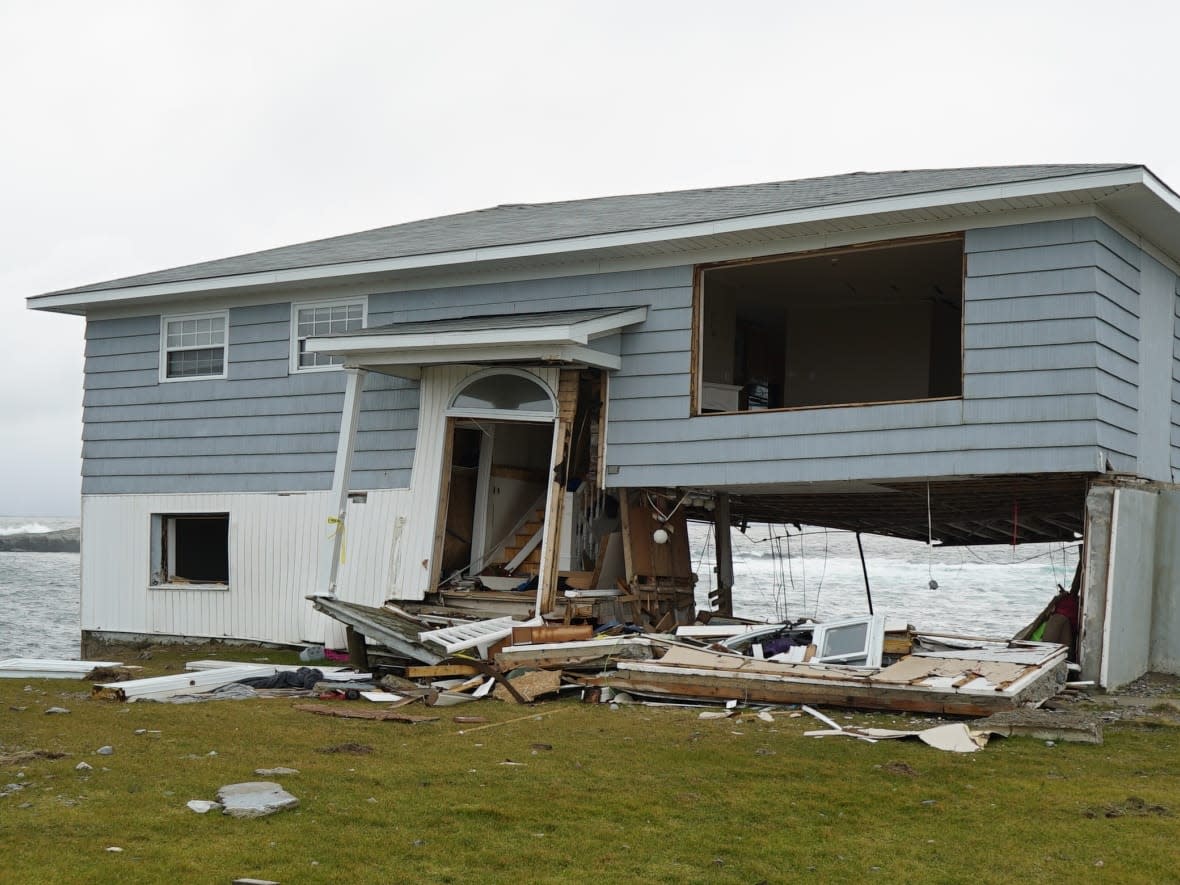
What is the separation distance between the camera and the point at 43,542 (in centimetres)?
9669

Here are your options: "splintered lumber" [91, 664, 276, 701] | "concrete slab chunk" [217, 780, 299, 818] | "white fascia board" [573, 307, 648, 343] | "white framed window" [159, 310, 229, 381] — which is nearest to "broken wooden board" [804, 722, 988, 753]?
"concrete slab chunk" [217, 780, 299, 818]

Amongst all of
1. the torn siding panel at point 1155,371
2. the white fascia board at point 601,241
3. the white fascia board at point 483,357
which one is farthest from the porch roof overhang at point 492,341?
the torn siding panel at point 1155,371

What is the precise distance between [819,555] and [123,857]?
6181 centimetres

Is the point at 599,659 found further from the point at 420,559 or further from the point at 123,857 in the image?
the point at 123,857

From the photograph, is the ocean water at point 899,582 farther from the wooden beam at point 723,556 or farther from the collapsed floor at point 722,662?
the collapsed floor at point 722,662

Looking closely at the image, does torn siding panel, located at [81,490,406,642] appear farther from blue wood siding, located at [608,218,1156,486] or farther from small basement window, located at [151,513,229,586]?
blue wood siding, located at [608,218,1156,486]

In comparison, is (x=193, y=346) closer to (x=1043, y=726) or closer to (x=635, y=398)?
(x=635, y=398)

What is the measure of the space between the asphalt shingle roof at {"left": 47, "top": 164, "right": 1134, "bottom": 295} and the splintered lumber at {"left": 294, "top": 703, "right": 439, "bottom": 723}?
6.00m

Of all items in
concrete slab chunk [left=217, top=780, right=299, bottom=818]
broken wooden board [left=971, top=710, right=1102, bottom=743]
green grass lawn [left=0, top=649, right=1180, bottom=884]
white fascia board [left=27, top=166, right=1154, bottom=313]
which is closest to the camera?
green grass lawn [left=0, top=649, right=1180, bottom=884]

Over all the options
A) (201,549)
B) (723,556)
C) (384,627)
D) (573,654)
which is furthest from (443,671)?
(201,549)

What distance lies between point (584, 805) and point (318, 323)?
10631 mm

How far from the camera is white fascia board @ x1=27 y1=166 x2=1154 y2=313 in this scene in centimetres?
1132

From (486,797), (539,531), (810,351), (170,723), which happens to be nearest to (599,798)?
(486,797)

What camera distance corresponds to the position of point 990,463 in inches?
465
